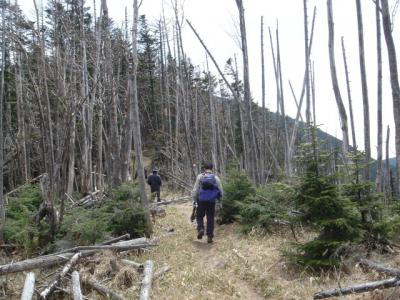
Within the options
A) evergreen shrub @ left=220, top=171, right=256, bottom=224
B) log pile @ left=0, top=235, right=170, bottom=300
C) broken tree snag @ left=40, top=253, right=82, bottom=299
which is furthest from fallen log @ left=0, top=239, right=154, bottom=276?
evergreen shrub @ left=220, top=171, right=256, bottom=224

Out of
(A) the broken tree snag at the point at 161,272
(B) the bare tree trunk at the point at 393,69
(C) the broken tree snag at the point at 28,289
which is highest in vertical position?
(B) the bare tree trunk at the point at 393,69

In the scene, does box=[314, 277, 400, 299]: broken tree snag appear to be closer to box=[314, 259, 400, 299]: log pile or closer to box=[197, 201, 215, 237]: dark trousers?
box=[314, 259, 400, 299]: log pile

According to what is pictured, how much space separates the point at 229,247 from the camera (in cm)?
840

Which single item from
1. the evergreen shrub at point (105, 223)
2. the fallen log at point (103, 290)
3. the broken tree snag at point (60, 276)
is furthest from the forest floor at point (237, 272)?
the broken tree snag at point (60, 276)

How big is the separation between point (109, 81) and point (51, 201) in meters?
6.92

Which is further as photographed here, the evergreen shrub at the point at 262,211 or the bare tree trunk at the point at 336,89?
the bare tree trunk at the point at 336,89

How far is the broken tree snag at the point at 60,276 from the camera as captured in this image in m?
6.07

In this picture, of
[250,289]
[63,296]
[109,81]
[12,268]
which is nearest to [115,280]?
[63,296]

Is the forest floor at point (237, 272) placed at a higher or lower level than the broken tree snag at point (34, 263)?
lower

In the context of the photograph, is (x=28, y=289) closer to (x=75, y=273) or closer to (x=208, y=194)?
(x=75, y=273)

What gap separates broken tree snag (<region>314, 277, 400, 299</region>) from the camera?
4.69m

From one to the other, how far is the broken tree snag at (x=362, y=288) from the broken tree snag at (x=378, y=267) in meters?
0.12

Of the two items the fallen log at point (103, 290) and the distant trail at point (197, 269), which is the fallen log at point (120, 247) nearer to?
the distant trail at point (197, 269)

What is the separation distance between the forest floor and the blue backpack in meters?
0.99
